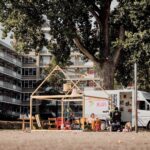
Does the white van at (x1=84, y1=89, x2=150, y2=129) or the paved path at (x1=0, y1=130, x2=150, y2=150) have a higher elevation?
the white van at (x1=84, y1=89, x2=150, y2=129)

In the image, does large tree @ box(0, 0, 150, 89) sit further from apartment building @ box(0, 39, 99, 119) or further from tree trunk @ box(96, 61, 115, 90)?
apartment building @ box(0, 39, 99, 119)

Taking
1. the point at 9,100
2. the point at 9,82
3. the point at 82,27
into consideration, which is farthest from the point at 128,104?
the point at 9,82

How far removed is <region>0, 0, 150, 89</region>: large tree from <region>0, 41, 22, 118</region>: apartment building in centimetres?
6386

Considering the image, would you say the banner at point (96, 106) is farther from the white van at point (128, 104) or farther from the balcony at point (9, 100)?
the balcony at point (9, 100)

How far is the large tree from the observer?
43906 millimetres

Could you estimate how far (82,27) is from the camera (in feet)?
170

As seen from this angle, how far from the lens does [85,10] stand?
45.4 metres

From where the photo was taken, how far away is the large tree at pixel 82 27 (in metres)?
43.9

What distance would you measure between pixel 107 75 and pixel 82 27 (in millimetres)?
6190

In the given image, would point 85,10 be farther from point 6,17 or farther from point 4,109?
point 4,109

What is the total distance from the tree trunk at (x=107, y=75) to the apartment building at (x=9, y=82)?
6684cm

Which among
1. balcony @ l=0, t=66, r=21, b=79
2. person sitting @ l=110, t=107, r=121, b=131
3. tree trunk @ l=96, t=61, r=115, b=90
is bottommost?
person sitting @ l=110, t=107, r=121, b=131

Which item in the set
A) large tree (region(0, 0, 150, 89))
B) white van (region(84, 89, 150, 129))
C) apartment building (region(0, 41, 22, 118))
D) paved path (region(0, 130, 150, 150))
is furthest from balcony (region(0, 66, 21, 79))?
paved path (region(0, 130, 150, 150))

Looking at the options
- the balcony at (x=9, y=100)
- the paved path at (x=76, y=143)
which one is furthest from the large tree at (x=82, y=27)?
the balcony at (x=9, y=100)
